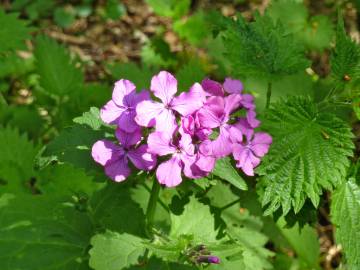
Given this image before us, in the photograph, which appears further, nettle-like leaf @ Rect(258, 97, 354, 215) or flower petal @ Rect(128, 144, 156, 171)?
nettle-like leaf @ Rect(258, 97, 354, 215)

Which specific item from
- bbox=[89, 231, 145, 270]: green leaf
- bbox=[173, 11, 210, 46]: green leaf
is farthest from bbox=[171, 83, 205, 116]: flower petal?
bbox=[173, 11, 210, 46]: green leaf

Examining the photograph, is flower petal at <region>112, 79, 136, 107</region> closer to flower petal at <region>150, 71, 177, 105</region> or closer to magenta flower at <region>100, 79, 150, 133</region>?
magenta flower at <region>100, 79, 150, 133</region>

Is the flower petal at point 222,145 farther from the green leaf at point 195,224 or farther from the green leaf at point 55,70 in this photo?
the green leaf at point 55,70

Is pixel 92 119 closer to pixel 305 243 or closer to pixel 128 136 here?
pixel 128 136

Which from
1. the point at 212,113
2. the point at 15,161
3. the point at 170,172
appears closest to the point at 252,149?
the point at 212,113

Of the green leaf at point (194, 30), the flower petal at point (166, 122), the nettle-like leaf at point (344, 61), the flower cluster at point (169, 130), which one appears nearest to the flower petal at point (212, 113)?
the flower cluster at point (169, 130)

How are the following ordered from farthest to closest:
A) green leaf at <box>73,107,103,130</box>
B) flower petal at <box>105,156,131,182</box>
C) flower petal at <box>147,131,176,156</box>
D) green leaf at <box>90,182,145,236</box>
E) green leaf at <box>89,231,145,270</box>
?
green leaf at <box>90,182,145,236</box> → green leaf at <box>89,231,145,270</box> → green leaf at <box>73,107,103,130</box> → flower petal at <box>105,156,131,182</box> → flower petal at <box>147,131,176,156</box>
